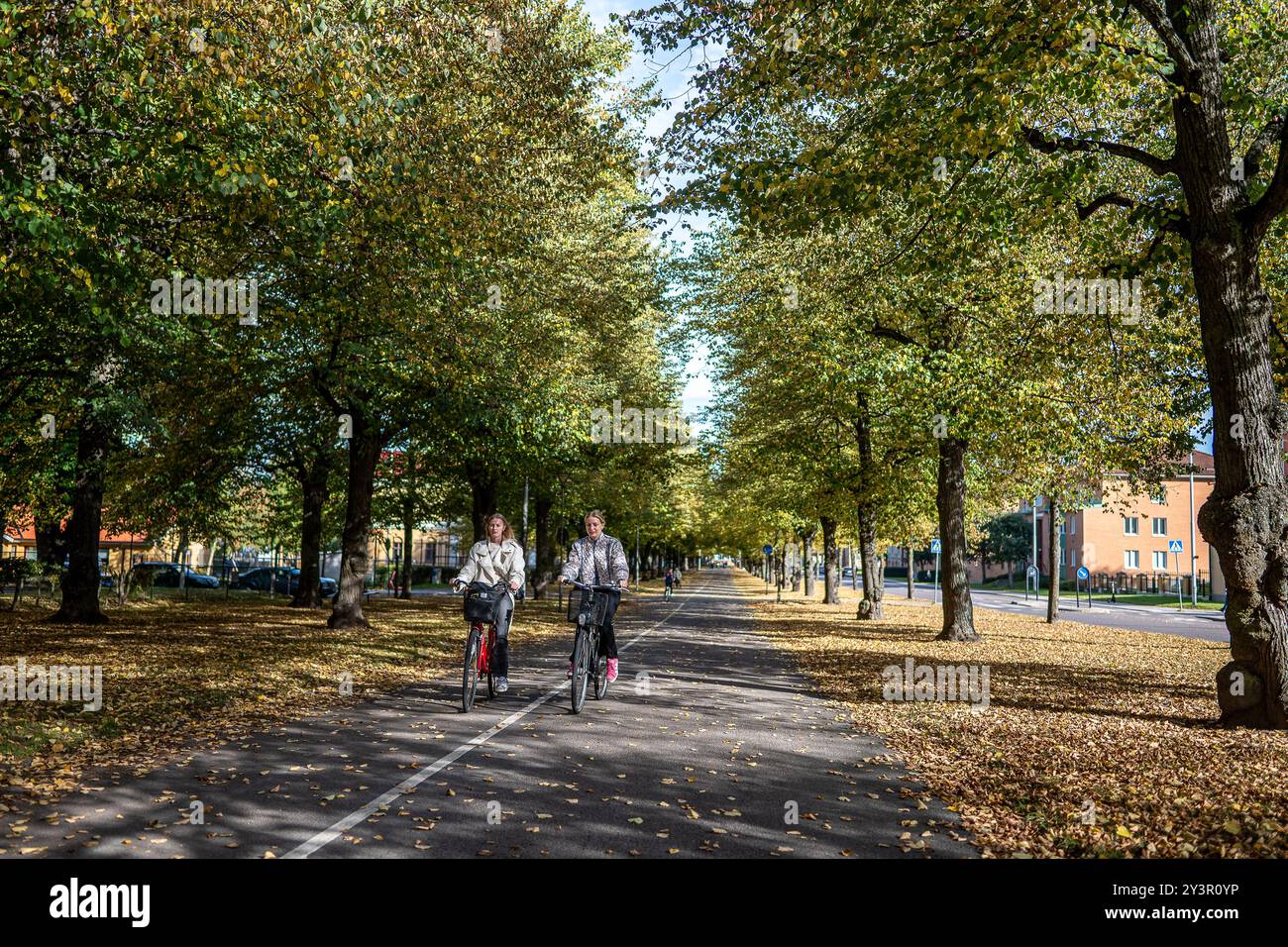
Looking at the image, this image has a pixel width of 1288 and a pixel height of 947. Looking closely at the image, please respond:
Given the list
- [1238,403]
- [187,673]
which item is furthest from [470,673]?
[1238,403]

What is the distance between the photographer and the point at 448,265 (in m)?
13.2

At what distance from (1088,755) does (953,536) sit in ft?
41.7

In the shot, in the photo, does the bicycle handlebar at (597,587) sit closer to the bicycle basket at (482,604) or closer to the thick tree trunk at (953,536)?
the bicycle basket at (482,604)

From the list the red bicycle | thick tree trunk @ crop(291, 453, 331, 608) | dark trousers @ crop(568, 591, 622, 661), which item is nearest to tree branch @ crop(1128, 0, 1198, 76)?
dark trousers @ crop(568, 591, 622, 661)

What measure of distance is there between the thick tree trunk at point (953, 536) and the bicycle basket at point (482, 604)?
13015mm

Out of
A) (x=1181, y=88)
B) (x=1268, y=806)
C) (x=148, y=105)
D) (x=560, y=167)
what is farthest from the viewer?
(x=560, y=167)

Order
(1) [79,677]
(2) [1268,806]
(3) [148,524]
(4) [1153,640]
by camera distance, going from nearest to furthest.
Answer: (2) [1268,806]
(1) [79,677]
(4) [1153,640]
(3) [148,524]

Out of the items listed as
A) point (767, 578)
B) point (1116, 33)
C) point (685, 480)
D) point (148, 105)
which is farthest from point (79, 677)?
point (767, 578)

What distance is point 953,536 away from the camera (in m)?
20.4

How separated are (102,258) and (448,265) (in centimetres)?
481

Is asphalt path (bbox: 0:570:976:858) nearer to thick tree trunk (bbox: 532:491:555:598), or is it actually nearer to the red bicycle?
the red bicycle

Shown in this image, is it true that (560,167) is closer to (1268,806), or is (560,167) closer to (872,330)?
(872,330)

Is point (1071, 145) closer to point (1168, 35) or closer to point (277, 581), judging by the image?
point (1168, 35)

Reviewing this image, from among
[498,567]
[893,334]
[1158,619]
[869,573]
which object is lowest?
[1158,619]
